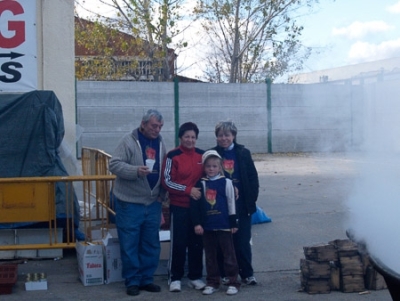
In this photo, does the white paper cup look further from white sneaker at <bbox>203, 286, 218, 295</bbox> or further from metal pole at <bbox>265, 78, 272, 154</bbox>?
metal pole at <bbox>265, 78, 272, 154</bbox>

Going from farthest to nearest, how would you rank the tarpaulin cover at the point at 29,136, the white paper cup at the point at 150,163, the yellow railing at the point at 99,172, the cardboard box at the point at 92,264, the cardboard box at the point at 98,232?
the yellow railing at the point at 99,172 → the tarpaulin cover at the point at 29,136 → the cardboard box at the point at 98,232 → the cardboard box at the point at 92,264 → the white paper cup at the point at 150,163

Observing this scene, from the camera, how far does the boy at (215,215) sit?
6910 millimetres

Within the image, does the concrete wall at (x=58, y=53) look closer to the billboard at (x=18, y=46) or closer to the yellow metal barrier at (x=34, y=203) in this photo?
the billboard at (x=18, y=46)

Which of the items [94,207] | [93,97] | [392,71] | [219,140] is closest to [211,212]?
[219,140]

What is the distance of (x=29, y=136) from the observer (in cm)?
864

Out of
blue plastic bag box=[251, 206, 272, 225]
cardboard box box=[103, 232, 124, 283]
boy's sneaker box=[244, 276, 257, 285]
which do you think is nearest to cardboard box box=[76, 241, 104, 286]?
cardboard box box=[103, 232, 124, 283]

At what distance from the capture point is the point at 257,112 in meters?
24.2

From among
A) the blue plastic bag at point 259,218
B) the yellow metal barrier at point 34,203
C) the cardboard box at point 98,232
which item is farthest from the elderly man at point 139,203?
the blue plastic bag at point 259,218

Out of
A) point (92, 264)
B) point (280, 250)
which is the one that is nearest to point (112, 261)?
point (92, 264)

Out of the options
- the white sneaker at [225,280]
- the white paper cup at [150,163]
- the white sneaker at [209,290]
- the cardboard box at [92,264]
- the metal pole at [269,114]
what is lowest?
the white sneaker at [209,290]

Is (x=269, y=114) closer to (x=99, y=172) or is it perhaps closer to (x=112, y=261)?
(x=99, y=172)

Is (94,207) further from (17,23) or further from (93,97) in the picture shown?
(93,97)

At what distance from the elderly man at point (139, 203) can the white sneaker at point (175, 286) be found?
139mm

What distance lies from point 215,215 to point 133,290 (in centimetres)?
120
